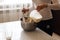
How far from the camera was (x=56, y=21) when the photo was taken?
1.47 metres

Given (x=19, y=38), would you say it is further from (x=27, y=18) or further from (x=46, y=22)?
(x=46, y=22)

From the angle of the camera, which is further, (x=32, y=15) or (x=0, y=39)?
(x=32, y=15)

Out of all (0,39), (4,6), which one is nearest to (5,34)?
→ (0,39)

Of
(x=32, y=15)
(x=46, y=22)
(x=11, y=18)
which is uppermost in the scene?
(x=32, y=15)

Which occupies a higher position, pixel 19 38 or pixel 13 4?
pixel 13 4

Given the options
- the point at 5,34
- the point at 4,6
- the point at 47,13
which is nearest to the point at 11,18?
the point at 4,6

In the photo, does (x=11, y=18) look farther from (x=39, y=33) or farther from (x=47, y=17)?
(x=39, y=33)

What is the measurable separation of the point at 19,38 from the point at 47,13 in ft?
1.83

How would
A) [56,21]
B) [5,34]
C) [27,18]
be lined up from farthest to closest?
[56,21]
[27,18]
[5,34]

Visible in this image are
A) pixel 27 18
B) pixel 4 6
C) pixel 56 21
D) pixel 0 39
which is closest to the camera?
pixel 0 39

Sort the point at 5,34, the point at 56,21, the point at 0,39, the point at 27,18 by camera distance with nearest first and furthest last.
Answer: the point at 0,39 → the point at 5,34 → the point at 27,18 → the point at 56,21

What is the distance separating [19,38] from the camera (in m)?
1.14

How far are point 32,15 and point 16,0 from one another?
1.50 meters

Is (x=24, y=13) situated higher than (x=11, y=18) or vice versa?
(x=24, y=13)
